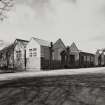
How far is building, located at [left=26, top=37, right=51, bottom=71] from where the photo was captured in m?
30.7

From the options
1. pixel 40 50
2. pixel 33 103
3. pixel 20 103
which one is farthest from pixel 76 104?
pixel 40 50

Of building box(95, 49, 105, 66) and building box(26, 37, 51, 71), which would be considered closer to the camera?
building box(26, 37, 51, 71)

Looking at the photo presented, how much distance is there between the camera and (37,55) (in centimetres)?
3106

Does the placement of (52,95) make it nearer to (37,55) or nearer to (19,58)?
(37,55)

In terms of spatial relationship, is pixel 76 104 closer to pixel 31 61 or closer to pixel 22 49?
pixel 31 61

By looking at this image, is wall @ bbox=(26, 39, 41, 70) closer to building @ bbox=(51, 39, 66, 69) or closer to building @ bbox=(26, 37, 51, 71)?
building @ bbox=(26, 37, 51, 71)

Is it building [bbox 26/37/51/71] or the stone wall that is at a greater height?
building [bbox 26/37/51/71]

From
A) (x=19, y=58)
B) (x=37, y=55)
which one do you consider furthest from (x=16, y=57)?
(x=37, y=55)

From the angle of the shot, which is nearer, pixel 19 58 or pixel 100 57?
pixel 19 58

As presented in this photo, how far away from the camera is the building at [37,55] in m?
30.7

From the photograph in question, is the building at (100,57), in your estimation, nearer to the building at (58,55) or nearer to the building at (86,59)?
the building at (86,59)

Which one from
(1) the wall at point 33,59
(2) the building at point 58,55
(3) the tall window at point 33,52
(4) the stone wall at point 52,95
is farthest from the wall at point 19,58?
(4) the stone wall at point 52,95

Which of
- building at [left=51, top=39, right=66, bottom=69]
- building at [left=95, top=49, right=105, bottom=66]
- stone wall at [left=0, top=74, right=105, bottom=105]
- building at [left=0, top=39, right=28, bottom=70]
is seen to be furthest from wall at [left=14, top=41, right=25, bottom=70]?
building at [left=95, top=49, right=105, bottom=66]

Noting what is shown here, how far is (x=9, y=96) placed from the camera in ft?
25.8
